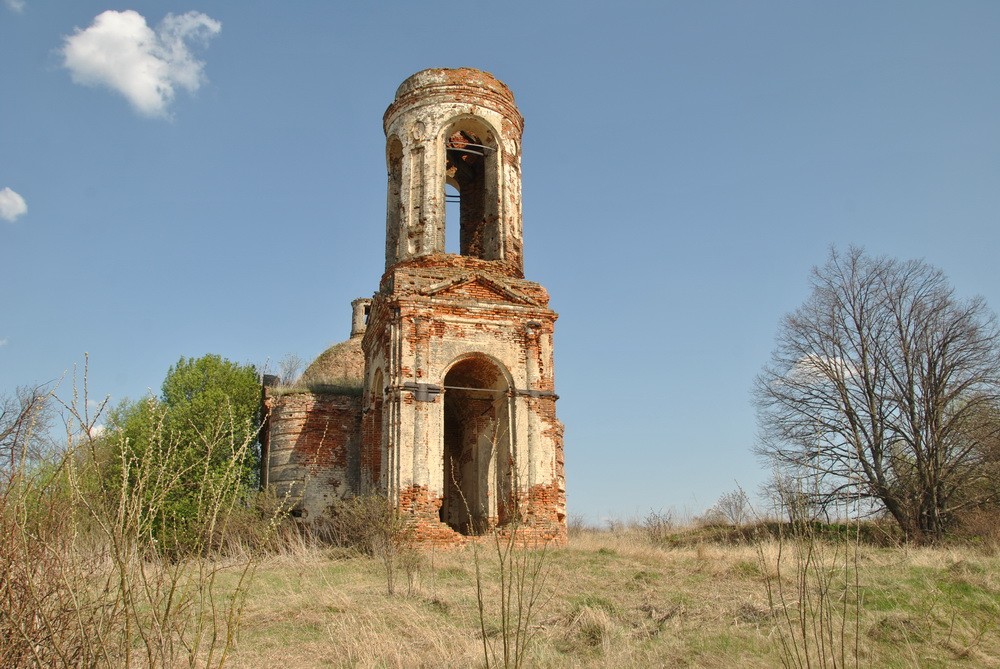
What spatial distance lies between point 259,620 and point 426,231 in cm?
933

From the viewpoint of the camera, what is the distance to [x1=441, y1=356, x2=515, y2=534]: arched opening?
14.5m

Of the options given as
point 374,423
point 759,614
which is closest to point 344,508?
point 374,423

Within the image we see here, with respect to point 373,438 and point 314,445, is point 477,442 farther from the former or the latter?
point 314,445

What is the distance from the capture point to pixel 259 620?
7414mm

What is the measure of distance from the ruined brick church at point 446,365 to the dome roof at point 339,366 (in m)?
2.99

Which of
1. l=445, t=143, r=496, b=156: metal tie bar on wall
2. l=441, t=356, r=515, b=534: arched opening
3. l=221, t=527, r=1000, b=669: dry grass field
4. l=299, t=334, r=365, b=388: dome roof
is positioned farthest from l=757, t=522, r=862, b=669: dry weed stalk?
l=299, t=334, r=365, b=388: dome roof

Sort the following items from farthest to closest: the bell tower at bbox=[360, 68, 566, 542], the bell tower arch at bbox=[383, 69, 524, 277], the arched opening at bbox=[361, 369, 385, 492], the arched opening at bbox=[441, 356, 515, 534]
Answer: the bell tower arch at bbox=[383, 69, 524, 277] → the arched opening at bbox=[361, 369, 385, 492] → the arched opening at bbox=[441, 356, 515, 534] → the bell tower at bbox=[360, 68, 566, 542]

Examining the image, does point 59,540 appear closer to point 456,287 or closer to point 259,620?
point 259,620

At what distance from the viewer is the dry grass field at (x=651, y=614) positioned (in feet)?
18.5

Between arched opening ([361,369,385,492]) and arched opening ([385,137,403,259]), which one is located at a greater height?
arched opening ([385,137,403,259])

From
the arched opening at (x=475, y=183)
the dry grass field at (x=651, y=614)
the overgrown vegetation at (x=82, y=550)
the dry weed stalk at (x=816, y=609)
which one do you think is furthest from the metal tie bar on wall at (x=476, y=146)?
Result: the overgrown vegetation at (x=82, y=550)

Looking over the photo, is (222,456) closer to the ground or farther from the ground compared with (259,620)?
farther from the ground

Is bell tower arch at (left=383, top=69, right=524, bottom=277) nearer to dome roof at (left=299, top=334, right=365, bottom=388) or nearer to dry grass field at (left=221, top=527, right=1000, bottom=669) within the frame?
dome roof at (left=299, top=334, right=365, bottom=388)

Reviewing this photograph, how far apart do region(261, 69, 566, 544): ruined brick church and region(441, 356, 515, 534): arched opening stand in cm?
4
